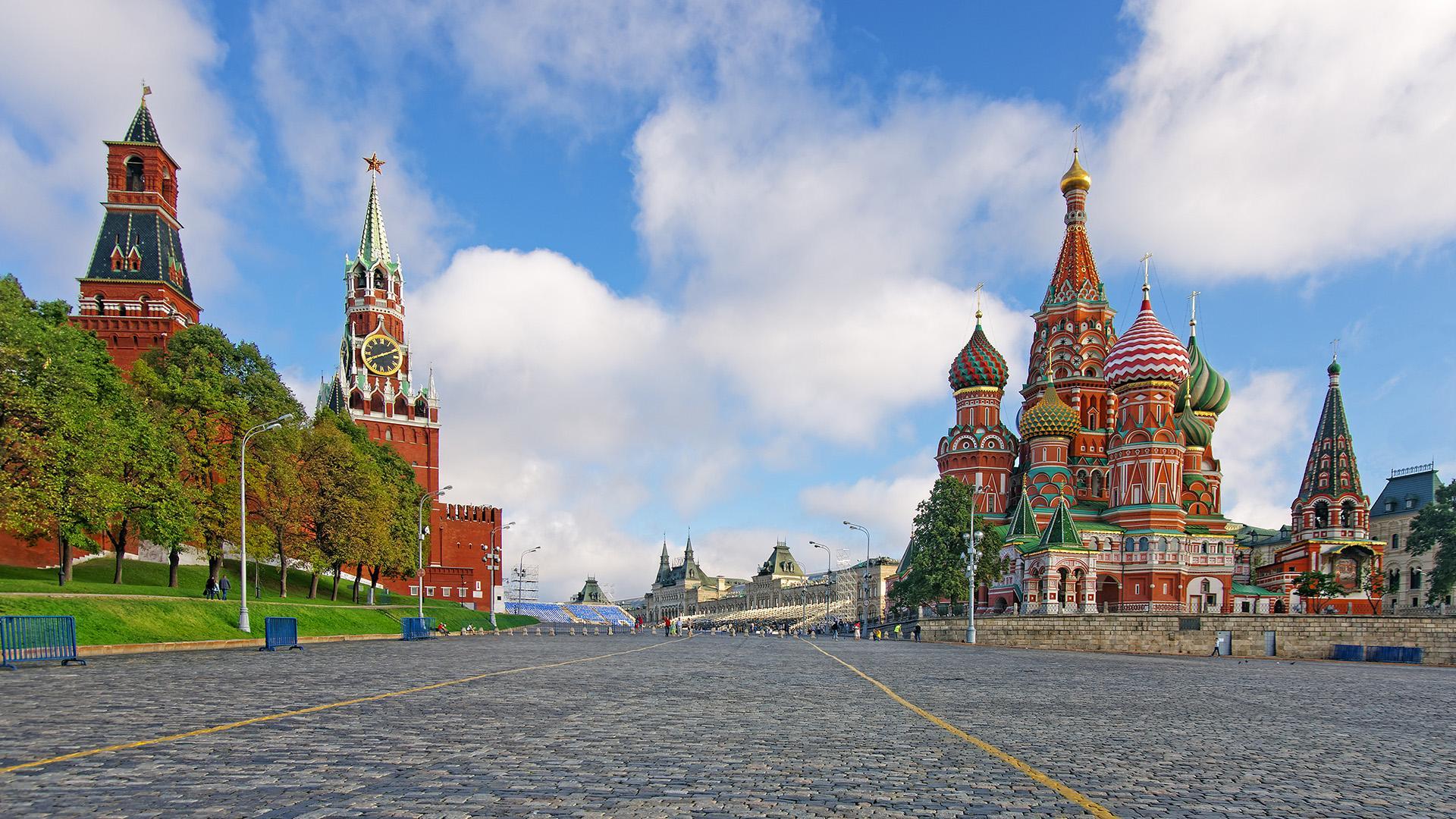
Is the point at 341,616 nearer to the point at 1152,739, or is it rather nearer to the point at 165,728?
the point at 165,728

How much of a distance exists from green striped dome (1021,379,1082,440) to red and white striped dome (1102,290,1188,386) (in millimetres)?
4200

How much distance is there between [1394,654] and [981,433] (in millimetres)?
42949

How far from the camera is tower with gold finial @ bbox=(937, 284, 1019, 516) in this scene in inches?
3000

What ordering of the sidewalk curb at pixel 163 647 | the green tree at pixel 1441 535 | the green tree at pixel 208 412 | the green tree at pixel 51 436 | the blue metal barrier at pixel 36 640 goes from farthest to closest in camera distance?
the green tree at pixel 1441 535 < the green tree at pixel 208 412 < the green tree at pixel 51 436 < the sidewalk curb at pixel 163 647 < the blue metal barrier at pixel 36 640

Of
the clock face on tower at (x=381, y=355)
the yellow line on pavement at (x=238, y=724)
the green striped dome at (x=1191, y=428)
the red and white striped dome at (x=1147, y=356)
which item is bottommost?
the yellow line on pavement at (x=238, y=724)

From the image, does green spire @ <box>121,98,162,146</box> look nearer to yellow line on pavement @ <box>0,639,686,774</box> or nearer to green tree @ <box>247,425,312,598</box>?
green tree @ <box>247,425,312,598</box>

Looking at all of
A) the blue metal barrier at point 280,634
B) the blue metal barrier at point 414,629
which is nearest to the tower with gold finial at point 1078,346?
the blue metal barrier at point 414,629

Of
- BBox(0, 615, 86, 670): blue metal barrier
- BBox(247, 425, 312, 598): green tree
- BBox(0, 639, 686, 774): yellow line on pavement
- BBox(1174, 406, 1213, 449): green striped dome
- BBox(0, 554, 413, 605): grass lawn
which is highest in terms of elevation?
BBox(1174, 406, 1213, 449): green striped dome

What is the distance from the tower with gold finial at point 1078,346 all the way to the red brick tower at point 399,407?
183 ft

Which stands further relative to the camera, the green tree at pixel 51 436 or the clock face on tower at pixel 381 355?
the clock face on tower at pixel 381 355

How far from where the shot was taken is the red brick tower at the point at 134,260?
62562mm

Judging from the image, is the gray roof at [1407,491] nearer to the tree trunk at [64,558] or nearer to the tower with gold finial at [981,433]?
the tower with gold finial at [981,433]

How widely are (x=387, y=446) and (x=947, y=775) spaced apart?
7312 cm

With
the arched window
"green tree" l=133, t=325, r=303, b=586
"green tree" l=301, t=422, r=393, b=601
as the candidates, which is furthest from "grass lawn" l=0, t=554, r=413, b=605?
the arched window
